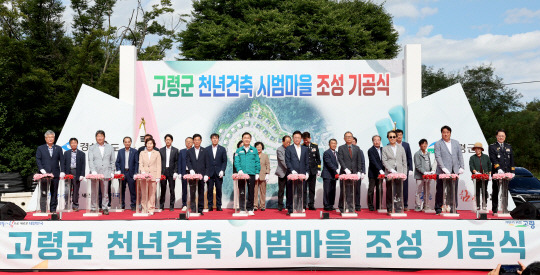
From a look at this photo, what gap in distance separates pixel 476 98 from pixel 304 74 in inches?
1062

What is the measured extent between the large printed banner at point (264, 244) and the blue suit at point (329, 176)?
2965 mm

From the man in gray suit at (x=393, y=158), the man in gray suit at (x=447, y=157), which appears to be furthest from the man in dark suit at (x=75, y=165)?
the man in gray suit at (x=447, y=157)

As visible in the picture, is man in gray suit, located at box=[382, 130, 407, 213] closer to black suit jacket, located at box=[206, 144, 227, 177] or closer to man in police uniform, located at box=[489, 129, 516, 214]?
man in police uniform, located at box=[489, 129, 516, 214]

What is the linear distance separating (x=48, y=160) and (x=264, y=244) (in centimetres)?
469

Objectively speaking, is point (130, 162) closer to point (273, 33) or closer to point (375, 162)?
point (375, 162)

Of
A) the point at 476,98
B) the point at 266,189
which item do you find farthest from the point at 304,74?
the point at 476,98

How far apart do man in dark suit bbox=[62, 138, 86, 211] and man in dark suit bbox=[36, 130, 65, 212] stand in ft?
0.45

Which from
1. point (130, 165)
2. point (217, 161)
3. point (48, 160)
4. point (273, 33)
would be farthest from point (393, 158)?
point (273, 33)

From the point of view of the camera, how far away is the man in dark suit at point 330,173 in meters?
8.16

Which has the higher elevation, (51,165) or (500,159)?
(500,159)

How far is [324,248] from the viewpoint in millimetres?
5211

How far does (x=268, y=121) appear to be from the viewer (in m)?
9.57

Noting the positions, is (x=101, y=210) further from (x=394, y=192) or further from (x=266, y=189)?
(x=394, y=192)

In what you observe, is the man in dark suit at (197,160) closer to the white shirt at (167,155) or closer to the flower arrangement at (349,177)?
the white shirt at (167,155)
